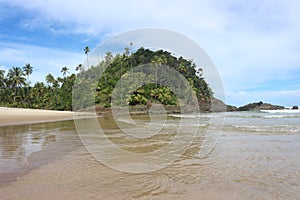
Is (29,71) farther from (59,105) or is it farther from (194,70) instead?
(194,70)

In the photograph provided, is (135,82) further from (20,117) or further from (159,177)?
(159,177)

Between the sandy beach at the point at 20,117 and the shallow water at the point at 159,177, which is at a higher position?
the sandy beach at the point at 20,117

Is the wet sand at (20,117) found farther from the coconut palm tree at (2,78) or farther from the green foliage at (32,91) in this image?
the coconut palm tree at (2,78)

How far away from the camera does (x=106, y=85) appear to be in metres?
49.1

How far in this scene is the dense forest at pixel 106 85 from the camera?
1813 inches

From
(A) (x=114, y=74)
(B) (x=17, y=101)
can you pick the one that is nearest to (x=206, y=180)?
(A) (x=114, y=74)

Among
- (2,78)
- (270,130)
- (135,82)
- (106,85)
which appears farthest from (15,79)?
(270,130)

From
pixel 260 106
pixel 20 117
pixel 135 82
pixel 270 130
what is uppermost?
pixel 135 82

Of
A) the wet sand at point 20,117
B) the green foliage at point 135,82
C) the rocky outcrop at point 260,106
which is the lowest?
the wet sand at point 20,117

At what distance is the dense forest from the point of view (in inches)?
1813

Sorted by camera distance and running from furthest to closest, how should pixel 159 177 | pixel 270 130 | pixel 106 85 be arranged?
pixel 106 85 < pixel 270 130 < pixel 159 177

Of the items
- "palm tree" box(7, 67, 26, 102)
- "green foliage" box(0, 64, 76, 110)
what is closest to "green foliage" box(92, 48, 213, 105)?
"green foliage" box(0, 64, 76, 110)

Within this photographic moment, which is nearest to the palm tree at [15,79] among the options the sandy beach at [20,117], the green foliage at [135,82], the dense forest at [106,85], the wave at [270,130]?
the dense forest at [106,85]

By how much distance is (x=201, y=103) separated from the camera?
60.7 metres
